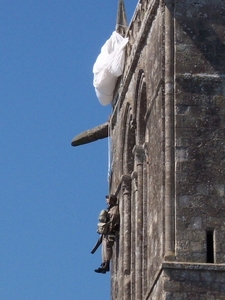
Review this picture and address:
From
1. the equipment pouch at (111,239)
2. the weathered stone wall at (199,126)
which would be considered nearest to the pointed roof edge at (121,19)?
the equipment pouch at (111,239)

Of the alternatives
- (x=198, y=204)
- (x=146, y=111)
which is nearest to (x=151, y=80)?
(x=146, y=111)

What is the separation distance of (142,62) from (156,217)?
15.1ft

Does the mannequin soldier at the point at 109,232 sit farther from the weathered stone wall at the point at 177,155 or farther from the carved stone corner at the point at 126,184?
the weathered stone wall at the point at 177,155

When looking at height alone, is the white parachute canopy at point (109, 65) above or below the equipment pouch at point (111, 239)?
above

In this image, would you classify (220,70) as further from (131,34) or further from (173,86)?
(131,34)

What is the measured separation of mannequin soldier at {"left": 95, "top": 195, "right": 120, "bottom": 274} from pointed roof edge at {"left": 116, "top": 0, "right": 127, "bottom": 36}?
4.23m

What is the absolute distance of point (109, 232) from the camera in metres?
44.8

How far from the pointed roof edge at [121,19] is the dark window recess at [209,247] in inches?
366

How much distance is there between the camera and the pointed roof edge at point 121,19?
4681 centimetres

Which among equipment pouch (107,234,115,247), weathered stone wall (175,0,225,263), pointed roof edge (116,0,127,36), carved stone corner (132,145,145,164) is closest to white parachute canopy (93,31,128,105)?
pointed roof edge (116,0,127,36)

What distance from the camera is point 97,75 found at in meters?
46.2

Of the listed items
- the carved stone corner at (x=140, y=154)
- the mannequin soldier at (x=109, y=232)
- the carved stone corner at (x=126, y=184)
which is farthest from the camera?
the mannequin soldier at (x=109, y=232)

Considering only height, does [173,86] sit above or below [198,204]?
above

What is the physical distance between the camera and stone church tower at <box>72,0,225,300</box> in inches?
1507
